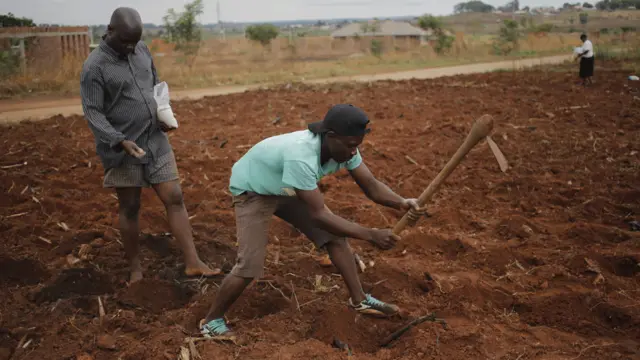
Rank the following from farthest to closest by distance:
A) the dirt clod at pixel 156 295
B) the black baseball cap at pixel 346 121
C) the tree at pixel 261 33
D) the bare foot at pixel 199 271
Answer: the tree at pixel 261 33 < the bare foot at pixel 199 271 < the dirt clod at pixel 156 295 < the black baseball cap at pixel 346 121

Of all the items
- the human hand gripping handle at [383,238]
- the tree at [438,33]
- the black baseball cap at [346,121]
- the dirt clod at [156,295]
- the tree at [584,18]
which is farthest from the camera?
the tree at [438,33]

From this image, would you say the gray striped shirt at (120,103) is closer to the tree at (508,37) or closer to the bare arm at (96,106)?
Result: the bare arm at (96,106)

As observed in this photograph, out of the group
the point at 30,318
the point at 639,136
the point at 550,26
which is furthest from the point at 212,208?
the point at 550,26

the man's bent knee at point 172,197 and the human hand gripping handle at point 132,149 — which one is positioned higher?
the human hand gripping handle at point 132,149

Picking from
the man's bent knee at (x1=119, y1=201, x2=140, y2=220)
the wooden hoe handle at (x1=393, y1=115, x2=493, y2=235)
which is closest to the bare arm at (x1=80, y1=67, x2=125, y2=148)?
the man's bent knee at (x1=119, y1=201, x2=140, y2=220)

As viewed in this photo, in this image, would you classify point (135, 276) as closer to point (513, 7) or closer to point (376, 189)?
point (376, 189)

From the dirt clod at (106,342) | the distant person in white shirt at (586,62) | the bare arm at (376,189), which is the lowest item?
the dirt clod at (106,342)

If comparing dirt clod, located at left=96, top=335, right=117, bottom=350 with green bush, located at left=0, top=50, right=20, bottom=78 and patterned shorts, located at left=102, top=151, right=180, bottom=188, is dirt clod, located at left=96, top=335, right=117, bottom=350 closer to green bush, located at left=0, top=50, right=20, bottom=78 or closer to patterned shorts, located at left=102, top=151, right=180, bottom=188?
patterned shorts, located at left=102, top=151, right=180, bottom=188

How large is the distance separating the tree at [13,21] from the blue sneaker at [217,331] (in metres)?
13.8

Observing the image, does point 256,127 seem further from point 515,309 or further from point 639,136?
point 515,309

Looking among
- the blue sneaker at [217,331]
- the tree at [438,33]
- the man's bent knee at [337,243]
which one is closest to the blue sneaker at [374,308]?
the man's bent knee at [337,243]

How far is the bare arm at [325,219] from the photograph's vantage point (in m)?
3.25

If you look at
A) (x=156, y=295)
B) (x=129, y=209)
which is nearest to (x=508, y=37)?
(x=129, y=209)

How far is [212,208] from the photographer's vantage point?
607cm
